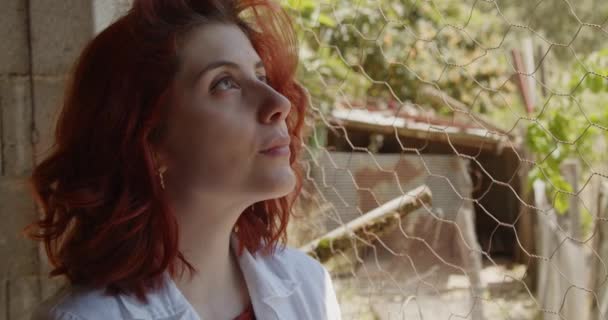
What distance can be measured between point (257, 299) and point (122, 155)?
36 cm

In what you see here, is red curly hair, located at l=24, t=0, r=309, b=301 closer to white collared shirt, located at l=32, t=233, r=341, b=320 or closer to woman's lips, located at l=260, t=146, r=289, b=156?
white collared shirt, located at l=32, t=233, r=341, b=320

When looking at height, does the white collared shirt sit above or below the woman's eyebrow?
below

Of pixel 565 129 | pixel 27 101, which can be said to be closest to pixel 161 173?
pixel 27 101

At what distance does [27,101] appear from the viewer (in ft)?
5.13

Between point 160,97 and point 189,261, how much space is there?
0.28 meters

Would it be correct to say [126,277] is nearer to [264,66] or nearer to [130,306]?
[130,306]

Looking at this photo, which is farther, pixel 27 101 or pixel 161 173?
pixel 27 101

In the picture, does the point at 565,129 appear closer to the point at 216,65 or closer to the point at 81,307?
the point at 216,65

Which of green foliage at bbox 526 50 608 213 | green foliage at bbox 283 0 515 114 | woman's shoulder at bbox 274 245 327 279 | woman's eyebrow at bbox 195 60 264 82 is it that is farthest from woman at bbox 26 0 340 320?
green foliage at bbox 283 0 515 114

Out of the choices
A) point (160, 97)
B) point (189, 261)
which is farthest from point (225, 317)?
point (160, 97)

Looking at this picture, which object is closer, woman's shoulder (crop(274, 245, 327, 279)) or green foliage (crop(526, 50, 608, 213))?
woman's shoulder (crop(274, 245, 327, 279))

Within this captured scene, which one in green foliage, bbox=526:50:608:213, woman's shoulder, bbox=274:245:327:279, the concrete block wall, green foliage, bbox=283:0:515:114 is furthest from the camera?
green foliage, bbox=283:0:515:114

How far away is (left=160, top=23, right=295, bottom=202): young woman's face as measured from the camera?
43.1 inches

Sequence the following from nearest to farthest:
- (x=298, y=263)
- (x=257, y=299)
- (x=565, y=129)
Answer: (x=257, y=299) < (x=298, y=263) < (x=565, y=129)
